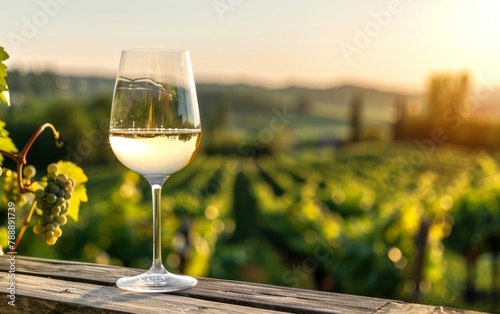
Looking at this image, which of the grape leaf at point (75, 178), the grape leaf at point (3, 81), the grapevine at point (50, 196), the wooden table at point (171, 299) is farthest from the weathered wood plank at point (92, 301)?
the grape leaf at point (3, 81)

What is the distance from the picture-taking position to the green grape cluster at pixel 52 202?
1.58 meters

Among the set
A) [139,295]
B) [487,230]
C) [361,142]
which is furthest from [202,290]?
[361,142]

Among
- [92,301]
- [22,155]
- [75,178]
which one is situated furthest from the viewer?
[75,178]

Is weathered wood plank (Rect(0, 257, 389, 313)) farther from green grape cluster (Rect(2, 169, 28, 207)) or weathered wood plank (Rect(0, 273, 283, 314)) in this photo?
green grape cluster (Rect(2, 169, 28, 207))

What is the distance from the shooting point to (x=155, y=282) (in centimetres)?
159

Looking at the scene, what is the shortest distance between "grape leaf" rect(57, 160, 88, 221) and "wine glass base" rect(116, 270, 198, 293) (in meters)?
0.23

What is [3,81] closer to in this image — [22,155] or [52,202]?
[22,155]

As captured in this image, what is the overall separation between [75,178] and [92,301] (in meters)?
0.42

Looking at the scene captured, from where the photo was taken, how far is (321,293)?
1494 mm

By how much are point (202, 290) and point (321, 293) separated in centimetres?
26

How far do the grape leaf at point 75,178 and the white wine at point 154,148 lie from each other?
147 millimetres

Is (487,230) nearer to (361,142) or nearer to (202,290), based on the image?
(202,290)

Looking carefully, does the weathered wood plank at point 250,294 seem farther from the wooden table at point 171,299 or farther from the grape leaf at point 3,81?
the grape leaf at point 3,81

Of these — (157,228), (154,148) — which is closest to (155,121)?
(154,148)
